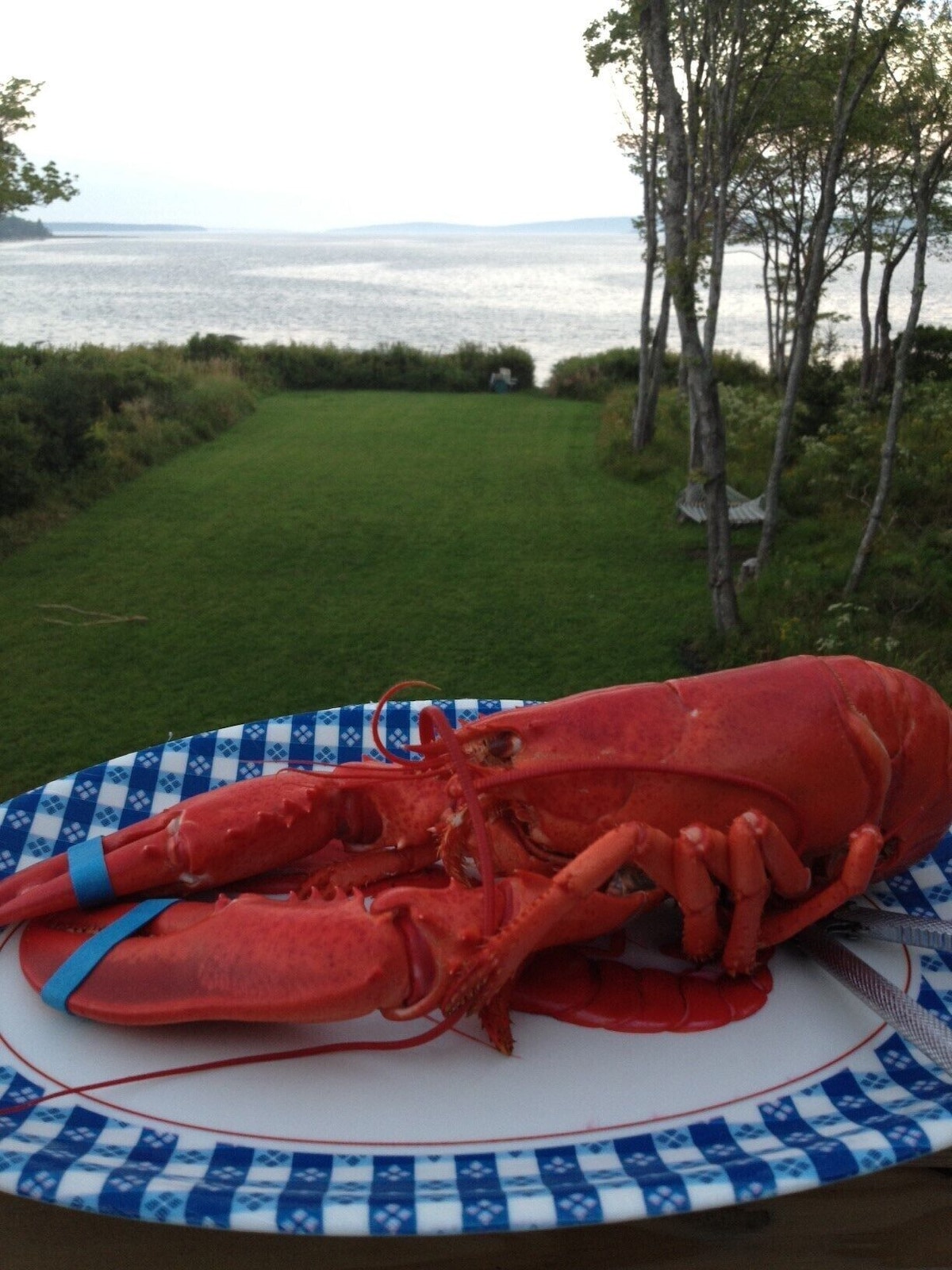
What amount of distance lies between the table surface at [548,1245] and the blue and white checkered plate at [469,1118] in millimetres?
88

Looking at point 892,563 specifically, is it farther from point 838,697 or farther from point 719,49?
point 838,697

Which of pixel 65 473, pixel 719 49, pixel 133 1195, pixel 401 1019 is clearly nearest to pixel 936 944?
pixel 401 1019

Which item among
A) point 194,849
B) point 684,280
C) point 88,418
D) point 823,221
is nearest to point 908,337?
point 823,221

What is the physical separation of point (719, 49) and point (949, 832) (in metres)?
5.26

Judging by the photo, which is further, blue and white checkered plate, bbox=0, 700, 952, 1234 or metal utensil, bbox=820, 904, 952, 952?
metal utensil, bbox=820, 904, 952, 952

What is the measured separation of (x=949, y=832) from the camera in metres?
2.12

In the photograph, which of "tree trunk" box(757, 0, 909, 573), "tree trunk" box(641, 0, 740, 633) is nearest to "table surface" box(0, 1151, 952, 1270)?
"tree trunk" box(641, 0, 740, 633)

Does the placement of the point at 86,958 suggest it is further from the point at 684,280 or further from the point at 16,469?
the point at 16,469

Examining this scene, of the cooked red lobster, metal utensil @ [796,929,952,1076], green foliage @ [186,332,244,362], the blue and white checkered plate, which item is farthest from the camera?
green foliage @ [186,332,244,362]

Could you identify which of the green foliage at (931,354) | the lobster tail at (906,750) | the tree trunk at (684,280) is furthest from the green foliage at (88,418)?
the green foliage at (931,354)

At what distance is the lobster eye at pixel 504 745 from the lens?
187 centimetres

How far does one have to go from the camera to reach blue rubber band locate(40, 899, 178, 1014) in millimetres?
1504

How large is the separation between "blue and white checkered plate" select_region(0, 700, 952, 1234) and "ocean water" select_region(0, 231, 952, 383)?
10.4 metres

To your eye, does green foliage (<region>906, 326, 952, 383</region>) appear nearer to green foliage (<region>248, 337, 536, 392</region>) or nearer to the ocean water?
the ocean water
